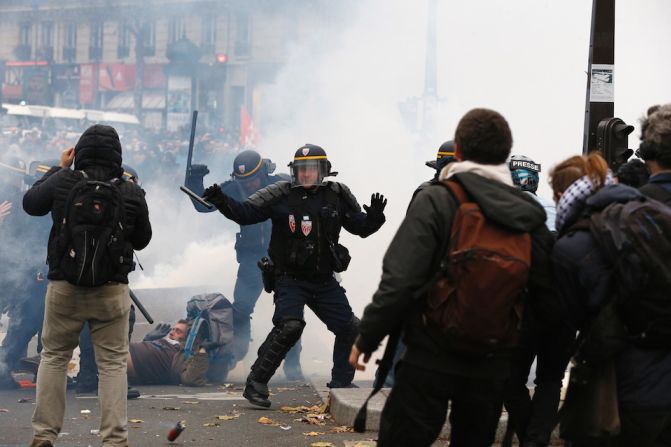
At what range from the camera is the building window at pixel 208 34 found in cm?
3191

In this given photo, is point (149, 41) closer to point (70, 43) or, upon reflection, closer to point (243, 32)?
point (70, 43)

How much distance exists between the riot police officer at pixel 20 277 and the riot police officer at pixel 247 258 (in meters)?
1.30

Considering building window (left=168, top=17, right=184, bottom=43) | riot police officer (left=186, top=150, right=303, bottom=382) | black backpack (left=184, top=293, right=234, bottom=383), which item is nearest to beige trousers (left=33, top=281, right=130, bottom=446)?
black backpack (left=184, top=293, right=234, bottom=383)

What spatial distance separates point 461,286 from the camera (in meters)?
3.46

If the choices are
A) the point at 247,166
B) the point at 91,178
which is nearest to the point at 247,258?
the point at 247,166

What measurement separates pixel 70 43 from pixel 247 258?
31956mm

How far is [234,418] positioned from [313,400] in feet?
3.38

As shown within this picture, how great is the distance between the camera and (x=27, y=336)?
8891 millimetres

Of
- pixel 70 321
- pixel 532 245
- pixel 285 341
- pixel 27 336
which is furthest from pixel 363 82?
pixel 532 245

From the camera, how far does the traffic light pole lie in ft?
23.4

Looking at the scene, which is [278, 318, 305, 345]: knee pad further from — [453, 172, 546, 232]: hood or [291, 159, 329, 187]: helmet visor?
[453, 172, 546, 232]: hood

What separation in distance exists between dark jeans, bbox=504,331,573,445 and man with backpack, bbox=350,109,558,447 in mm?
1104

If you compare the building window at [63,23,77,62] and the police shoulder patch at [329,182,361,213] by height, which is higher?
the building window at [63,23,77,62]

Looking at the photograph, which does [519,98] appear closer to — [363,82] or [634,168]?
[363,82]
